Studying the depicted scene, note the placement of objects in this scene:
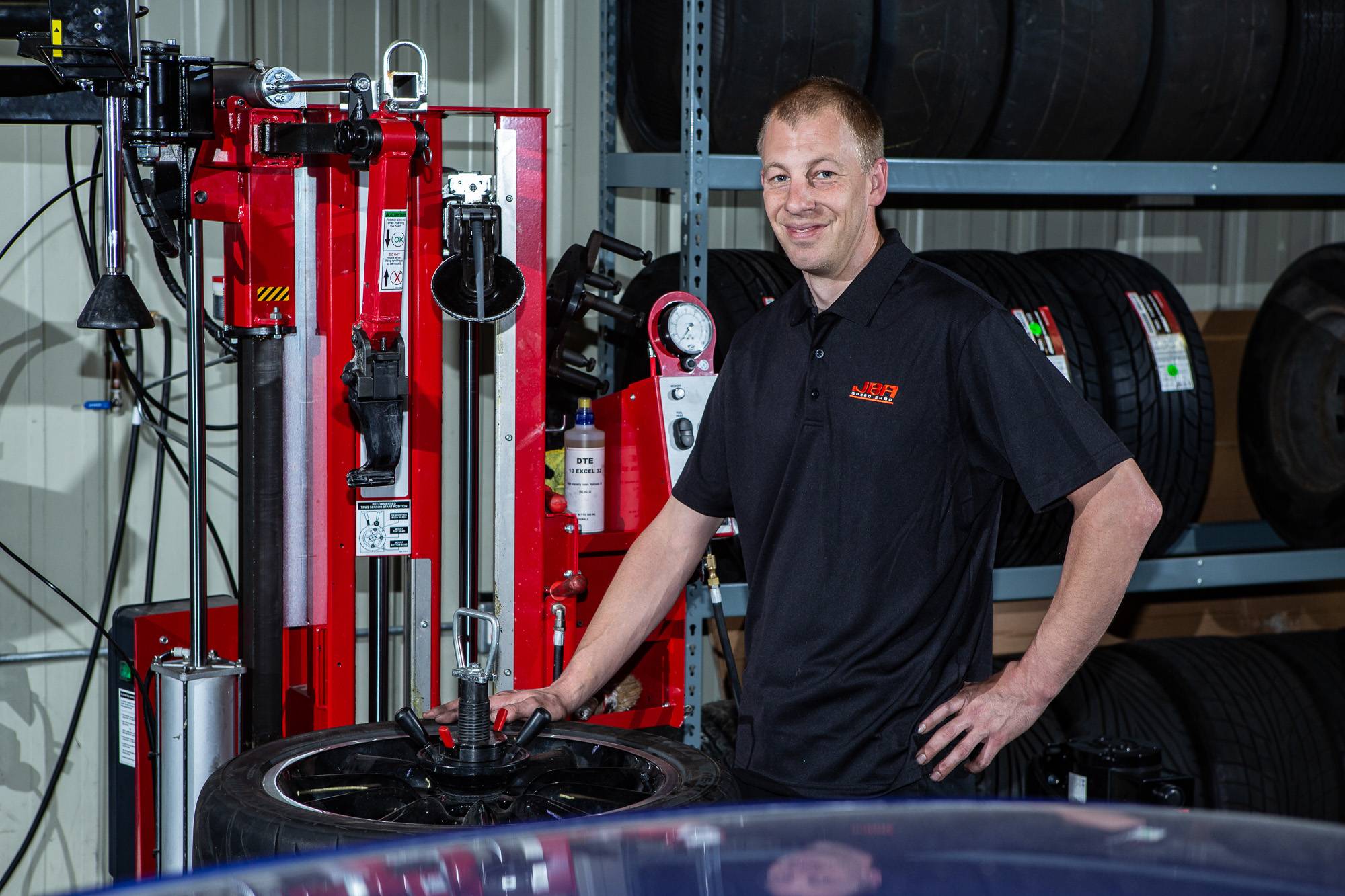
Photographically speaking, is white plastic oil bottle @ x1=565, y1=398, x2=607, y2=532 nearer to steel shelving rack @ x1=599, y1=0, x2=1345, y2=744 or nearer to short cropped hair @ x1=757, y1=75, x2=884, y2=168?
steel shelving rack @ x1=599, y1=0, x2=1345, y2=744

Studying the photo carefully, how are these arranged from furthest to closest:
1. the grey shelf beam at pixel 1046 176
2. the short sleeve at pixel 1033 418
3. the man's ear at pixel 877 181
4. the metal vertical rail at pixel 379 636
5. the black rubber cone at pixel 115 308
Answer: the grey shelf beam at pixel 1046 176 < the metal vertical rail at pixel 379 636 < the black rubber cone at pixel 115 308 < the man's ear at pixel 877 181 < the short sleeve at pixel 1033 418

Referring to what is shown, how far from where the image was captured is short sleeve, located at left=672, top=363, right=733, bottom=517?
2.24 metres

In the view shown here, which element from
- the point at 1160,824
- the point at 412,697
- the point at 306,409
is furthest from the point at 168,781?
the point at 1160,824

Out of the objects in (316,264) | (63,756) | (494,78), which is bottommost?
(63,756)

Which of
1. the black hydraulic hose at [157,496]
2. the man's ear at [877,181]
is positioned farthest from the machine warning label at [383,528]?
the man's ear at [877,181]

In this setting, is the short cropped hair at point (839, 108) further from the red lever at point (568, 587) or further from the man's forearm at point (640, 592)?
the red lever at point (568, 587)

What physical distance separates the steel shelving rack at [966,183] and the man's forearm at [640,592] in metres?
1.04

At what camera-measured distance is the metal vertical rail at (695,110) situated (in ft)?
10.5

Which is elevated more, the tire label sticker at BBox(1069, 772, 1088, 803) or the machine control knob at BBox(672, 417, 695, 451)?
the machine control knob at BBox(672, 417, 695, 451)

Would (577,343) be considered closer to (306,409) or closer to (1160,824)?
(306,409)

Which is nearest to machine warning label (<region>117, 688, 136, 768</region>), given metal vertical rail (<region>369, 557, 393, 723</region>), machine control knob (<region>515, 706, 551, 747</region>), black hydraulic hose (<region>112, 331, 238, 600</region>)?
black hydraulic hose (<region>112, 331, 238, 600</region>)

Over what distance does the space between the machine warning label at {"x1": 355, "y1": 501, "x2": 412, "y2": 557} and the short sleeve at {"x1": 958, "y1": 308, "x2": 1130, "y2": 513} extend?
137cm

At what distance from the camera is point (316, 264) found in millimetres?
2887

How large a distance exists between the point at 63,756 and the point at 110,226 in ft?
6.09
